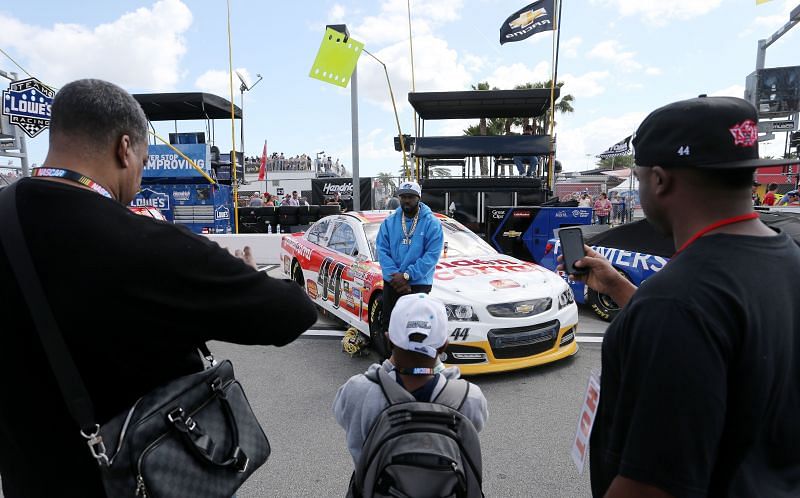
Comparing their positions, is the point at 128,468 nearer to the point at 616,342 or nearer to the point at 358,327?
the point at 616,342

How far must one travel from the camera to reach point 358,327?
539cm

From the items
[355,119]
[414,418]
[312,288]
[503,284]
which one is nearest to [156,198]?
[355,119]

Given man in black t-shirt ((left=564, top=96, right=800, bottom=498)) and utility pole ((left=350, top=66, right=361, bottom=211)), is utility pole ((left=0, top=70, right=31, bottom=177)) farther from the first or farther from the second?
man in black t-shirt ((left=564, top=96, right=800, bottom=498))

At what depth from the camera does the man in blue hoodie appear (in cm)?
451

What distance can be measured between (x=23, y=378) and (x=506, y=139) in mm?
9959

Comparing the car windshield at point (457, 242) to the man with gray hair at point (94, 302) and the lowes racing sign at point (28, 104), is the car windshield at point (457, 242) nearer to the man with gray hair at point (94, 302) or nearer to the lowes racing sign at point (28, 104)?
the man with gray hair at point (94, 302)

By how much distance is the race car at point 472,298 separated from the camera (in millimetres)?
4375

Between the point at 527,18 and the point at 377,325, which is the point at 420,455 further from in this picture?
the point at 527,18

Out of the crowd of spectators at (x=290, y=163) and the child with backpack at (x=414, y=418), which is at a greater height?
the crowd of spectators at (x=290, y=163)

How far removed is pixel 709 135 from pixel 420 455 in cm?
114

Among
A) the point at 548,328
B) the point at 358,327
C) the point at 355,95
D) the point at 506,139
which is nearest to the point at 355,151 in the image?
the point at 355,95

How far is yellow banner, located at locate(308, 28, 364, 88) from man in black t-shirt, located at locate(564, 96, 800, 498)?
7.55 meters

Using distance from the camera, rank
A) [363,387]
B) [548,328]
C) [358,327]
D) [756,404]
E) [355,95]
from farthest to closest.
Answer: [355,95], [358,327], [548,328], [363,387], [756,404]

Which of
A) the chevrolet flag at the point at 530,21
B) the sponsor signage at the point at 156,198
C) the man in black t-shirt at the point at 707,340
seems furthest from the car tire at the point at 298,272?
the sponsor signage at the point at 156,198
